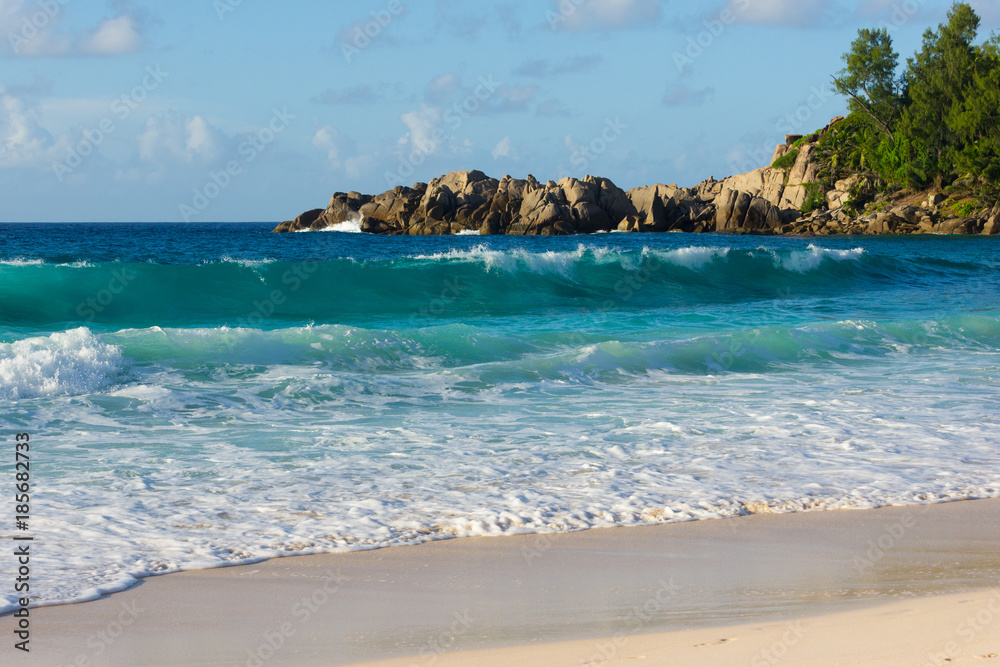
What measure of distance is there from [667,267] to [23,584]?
70.7 feet

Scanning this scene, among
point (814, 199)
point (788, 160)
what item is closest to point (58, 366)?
point (814, 199)

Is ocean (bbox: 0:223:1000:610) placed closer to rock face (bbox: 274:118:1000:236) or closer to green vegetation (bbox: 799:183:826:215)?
rock face (bbox: 274:118:1000:236)

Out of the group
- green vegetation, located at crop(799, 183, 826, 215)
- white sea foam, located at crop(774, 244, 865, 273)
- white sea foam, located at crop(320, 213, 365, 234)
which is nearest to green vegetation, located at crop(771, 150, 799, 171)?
green vegetation, located at crop(799, 183, 826, 215)

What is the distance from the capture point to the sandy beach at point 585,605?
9.37 feet

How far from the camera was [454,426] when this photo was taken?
22.3 ft

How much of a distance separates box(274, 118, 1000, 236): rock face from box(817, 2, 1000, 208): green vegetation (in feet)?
7.76

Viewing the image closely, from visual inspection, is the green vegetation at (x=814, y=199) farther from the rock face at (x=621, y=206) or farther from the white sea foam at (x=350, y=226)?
the white sea foam at (x=350, y=226)

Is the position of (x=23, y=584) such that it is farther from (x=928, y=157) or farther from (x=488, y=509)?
(x=928, y=157)

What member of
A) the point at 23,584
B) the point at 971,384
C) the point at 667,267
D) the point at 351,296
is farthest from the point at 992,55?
the point at 23,584

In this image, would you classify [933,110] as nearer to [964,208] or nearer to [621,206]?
[964,208]

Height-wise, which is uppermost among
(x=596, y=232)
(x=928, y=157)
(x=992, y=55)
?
(x=992, y=55)

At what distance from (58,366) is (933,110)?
55.1 metres

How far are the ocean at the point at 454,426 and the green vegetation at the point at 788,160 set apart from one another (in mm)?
51081

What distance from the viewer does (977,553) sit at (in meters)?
3.97
